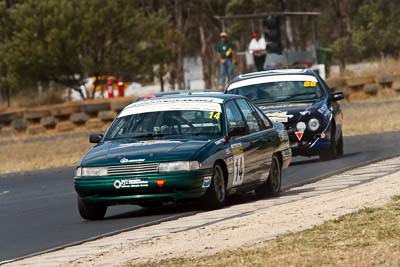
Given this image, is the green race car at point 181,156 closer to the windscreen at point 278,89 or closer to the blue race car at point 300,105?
the blue race car at point 300,105

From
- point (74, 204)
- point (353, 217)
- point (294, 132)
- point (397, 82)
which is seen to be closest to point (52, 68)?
point (397, 82)

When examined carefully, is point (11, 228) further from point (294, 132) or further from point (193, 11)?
point (193, 11)

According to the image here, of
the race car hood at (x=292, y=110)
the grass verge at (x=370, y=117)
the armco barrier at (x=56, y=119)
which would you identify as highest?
the race car hood at (x=292, y=110)

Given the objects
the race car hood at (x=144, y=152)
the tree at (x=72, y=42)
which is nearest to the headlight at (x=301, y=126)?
the race car hood at (x=144, y=152)

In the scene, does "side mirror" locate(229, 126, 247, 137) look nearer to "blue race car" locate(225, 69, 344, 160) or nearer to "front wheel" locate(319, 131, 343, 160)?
"blue race car" locate(225, 69, 344, 160)

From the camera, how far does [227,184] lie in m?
14.1

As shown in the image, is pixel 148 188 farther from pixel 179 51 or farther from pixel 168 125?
pixel 179 51

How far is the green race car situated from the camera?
43.9 ft

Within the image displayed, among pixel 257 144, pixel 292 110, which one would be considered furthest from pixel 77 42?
pixel 257 144

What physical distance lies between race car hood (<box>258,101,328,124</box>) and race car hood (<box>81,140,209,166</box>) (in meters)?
6.74

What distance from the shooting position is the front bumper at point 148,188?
43.8ft

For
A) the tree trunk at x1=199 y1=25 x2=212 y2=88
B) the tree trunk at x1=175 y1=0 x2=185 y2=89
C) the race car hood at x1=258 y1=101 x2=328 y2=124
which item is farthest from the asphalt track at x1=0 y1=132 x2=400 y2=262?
the tree trunk at x1=199 y1=25 x2=212 y2=88

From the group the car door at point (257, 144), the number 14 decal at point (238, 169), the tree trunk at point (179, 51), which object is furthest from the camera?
the tree trunk at point (179, 51)

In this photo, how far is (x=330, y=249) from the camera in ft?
29.9
